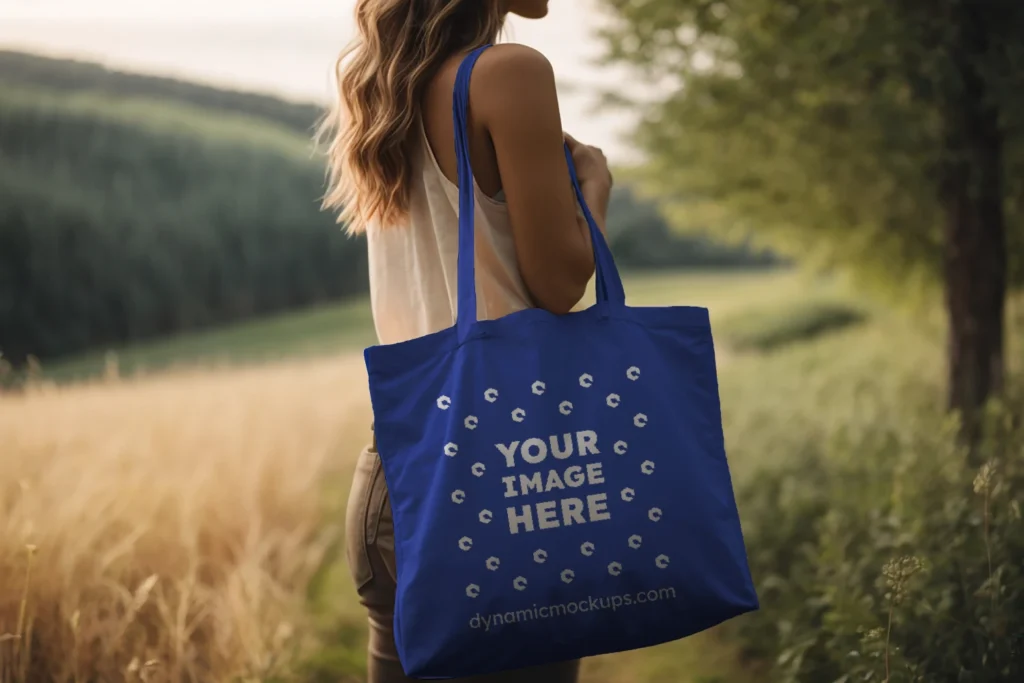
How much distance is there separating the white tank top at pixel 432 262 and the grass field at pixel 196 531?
1103mm

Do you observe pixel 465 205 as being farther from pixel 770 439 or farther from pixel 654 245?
pixel 654 245

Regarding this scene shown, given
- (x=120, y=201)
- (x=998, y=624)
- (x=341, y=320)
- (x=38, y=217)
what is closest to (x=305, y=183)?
(x=341, y=320)

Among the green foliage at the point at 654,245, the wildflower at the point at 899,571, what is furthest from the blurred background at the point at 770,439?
the green foliage at the point at 654,245

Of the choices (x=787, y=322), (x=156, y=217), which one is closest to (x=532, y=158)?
(x=787, y=322)

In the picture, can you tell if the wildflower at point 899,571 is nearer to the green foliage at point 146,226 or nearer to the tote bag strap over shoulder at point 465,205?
the tote bag strap over shoulder at point 465,205

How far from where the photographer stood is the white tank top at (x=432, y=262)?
59.6 inches

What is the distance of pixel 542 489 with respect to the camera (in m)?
1.46

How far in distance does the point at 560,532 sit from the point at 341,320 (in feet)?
61.8

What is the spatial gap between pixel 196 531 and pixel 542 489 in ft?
6.96

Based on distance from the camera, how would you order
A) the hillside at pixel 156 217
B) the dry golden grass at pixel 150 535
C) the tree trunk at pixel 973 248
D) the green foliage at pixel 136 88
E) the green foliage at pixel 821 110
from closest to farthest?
the dry golden grass at pixel 150 535 < the green foliage at pixel 821 110 < the tree trunk at pixel 973 248 < the green foliage at pixel 136 88 < the hillside at pixel 156 217

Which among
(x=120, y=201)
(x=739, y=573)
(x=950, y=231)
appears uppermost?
(x=120, y=201)

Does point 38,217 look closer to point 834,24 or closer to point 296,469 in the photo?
point 296,469

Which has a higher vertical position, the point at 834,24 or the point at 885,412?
the point at 834,24

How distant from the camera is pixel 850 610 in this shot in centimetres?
260
